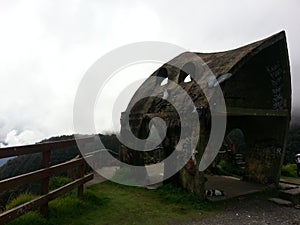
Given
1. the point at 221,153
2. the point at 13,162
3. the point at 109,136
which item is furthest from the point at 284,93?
the point at 13,162

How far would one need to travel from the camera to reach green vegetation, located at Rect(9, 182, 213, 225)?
535cm

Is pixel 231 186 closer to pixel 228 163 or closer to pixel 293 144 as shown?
pixel 228 163

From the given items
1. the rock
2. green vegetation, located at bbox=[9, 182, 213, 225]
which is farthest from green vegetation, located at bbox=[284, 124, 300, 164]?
green vegetation, located at bbox=[9, 182, 213, 225]

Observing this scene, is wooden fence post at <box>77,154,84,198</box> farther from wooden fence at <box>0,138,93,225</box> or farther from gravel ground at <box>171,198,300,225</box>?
gravel ground at <box>171,198,300,225</box>

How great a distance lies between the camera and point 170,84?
9375 millimetres

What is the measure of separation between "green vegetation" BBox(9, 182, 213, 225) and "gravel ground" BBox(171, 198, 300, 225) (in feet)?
1.15

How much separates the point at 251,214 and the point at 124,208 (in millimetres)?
2902

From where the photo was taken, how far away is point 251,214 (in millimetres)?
6395

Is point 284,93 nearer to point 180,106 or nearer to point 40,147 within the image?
point 180,106

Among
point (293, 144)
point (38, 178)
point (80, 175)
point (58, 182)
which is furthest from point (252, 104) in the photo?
point (293, 144)

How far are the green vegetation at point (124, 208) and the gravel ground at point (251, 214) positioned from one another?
35 centimetres

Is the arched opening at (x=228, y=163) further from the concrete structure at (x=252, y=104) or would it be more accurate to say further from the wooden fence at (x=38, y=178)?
the wooden fence at (x=38, y=178)

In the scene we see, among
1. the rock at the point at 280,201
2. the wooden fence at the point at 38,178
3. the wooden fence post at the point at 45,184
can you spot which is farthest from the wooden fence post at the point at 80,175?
the rock at the point at 280,201

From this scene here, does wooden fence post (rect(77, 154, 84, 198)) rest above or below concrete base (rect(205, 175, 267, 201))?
above
